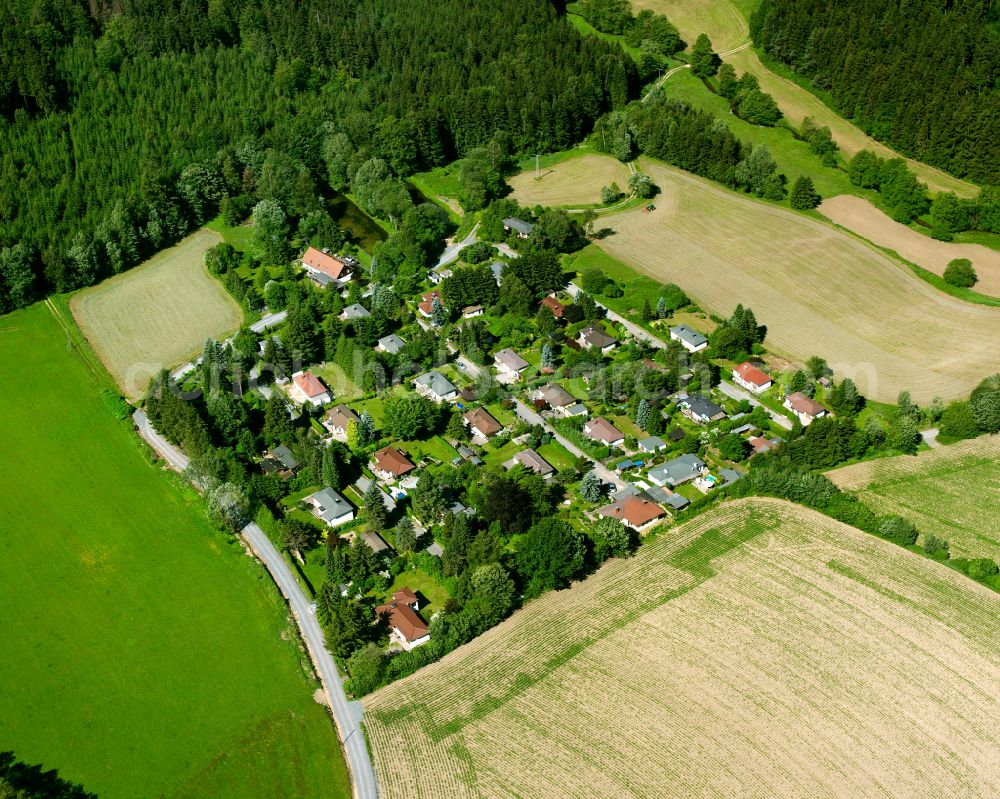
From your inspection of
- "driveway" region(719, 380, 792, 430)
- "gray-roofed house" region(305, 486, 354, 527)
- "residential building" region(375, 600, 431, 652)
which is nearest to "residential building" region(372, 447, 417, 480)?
"gray-roofed house" region(305, 486, 354, 527)

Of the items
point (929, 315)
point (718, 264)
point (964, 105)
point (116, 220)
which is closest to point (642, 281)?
point (718, 264)

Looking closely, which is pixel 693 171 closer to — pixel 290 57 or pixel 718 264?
pixel 718 264

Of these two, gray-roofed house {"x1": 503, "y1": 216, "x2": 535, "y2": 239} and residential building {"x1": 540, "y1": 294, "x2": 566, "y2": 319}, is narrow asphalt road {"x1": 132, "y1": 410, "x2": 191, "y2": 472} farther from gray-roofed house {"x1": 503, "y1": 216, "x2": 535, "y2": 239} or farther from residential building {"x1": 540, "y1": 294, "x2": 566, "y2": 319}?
gray-roofed house {"x1": 503, "y1": 216, "x2": 535, "y2": 239}

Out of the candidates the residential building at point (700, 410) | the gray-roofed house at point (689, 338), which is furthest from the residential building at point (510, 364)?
the gray-roofed house at point (689, 338)

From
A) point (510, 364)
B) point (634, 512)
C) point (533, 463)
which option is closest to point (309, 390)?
point (510, 364)

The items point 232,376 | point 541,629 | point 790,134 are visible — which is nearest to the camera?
point 541,629

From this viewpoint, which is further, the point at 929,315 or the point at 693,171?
the point at 693,171

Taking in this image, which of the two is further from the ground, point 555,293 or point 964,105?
point 964,105

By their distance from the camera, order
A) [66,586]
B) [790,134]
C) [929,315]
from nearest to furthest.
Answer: [66,586]
[929,315]
[790,134]
